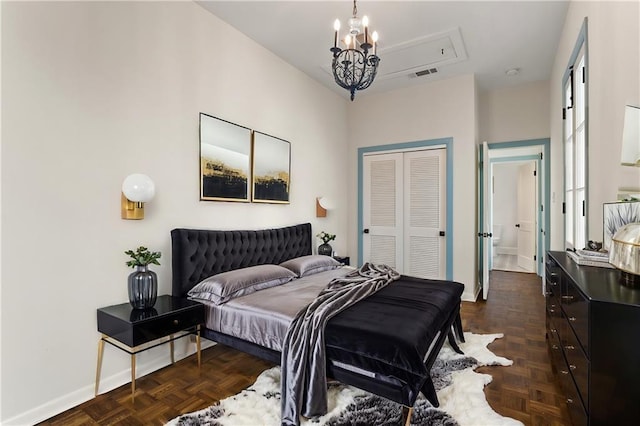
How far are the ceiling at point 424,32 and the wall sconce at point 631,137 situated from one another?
→ 6.20 feet

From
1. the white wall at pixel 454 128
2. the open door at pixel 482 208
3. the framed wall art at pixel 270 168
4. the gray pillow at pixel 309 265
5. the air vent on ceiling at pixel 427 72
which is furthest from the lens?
the open door at pixel 482 208

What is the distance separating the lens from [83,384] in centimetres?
214

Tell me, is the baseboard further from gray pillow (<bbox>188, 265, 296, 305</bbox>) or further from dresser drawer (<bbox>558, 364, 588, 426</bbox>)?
dresser drawer (<bbox>558, 364, 588, 426</bbox>)

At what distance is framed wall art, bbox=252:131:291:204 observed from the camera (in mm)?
3555

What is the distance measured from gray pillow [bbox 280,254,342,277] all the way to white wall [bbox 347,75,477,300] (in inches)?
79.0

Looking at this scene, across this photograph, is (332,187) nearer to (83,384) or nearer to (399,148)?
(399,148)

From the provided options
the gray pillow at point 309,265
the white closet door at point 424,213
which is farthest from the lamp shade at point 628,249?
the white closet door at point 424,213

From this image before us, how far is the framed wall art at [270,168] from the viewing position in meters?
3.55

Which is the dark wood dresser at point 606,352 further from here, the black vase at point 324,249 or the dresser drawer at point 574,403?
the black vase at point 324,249

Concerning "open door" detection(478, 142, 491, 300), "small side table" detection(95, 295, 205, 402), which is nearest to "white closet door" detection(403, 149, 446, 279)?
"open door" detection(478, 142, 491, 300)

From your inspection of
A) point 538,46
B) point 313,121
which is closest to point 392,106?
point 313,121

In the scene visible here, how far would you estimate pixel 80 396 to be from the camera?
2121mm

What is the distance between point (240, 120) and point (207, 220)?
3.67ft

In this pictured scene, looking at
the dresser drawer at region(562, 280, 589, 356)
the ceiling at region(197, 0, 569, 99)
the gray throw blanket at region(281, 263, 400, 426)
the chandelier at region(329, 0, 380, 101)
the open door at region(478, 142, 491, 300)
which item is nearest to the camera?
the dresser drawer at region(562, 280, 589, 356)
